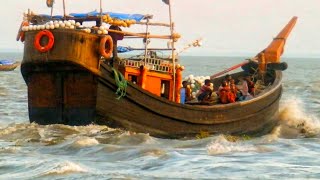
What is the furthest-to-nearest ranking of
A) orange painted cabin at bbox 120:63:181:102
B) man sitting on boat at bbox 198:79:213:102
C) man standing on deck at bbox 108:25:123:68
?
man sitting on boat at bbox 198:79:213:102 → orange painted cabin at bbox 120:63:181:102 → man standing on deck at bbox 108:25:123:68

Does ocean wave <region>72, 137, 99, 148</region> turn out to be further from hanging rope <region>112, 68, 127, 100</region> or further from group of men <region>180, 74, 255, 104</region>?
group of men <region>180, 74, 255, 104</region>

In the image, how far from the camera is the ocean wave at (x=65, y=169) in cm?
1212

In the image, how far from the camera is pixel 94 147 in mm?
15703

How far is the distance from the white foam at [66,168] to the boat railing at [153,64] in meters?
5.92

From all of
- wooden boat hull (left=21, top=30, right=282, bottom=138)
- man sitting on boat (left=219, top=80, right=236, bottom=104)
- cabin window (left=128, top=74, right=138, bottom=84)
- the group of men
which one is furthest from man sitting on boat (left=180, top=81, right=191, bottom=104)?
cabin window (left=128, top=74, right=138, bottom=84)

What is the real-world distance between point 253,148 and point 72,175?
5.28 m

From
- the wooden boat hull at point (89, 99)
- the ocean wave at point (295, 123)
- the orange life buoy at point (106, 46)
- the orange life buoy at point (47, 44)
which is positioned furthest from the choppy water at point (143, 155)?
the orange life buoy at point (47, 44)

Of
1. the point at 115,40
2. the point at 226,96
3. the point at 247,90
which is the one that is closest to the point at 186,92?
the point at 226,96

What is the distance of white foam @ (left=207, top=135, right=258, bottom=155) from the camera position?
50.1 ft

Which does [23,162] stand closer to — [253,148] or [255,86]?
[253,148]

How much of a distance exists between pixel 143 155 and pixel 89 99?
11.0 feet

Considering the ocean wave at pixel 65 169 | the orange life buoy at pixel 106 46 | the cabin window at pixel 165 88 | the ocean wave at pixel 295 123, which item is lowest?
the ocean wave at pixel 295 123

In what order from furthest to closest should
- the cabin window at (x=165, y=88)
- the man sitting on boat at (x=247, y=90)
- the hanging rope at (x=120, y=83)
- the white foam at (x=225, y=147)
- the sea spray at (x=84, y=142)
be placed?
the man sitting on boat at (x=247, y=90) < the cabin window at (x=165, y=88) < the hanging rope at (x=120, y=83) < the sea spray at (x=84, y=142) < the white foam at (x=225, y=147)

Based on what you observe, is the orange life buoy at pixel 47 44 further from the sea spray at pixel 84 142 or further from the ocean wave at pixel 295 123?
the ocean wave at pixel 295 123
